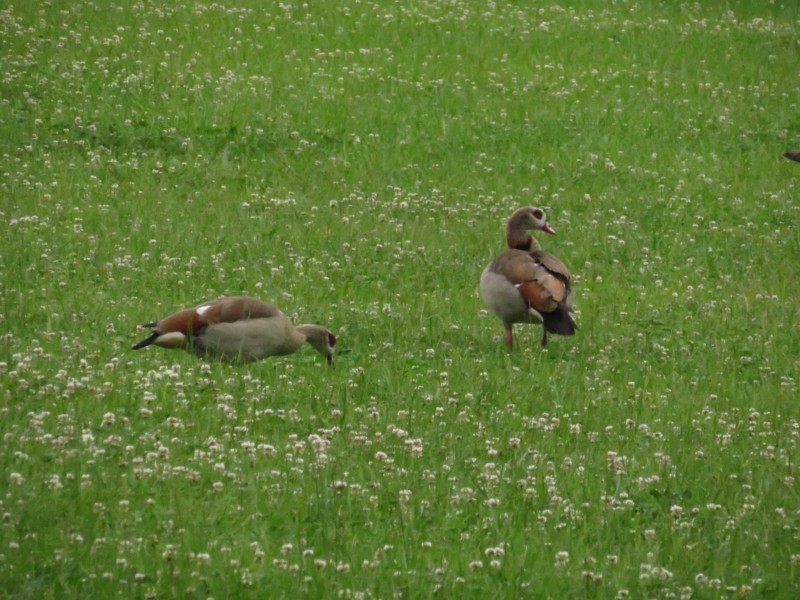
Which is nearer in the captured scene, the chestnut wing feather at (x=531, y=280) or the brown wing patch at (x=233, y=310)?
the brown wing patch at (x=233, y=310)

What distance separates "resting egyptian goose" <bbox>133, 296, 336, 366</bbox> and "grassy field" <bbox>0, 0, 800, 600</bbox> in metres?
0.18

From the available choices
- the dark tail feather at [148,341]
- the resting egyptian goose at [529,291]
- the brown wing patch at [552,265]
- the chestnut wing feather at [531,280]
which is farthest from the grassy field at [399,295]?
the brown wing patch at [552,265]

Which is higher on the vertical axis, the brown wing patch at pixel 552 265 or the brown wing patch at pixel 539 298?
the brown wing patch at pixel 552 265

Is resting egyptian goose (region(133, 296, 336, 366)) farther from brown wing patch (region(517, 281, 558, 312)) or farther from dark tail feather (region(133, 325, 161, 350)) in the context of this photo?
brown wing patch (region(517, 281, 558, 312))

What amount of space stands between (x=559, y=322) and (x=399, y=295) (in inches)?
86.4

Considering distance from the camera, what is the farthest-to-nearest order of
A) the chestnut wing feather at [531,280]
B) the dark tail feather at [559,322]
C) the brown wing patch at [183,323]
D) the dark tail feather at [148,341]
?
the chestnut wing feather at [531,280], the dark tail feather at [559,322], the brown wing patch at [183,323], the dark tail feather at [148,341]

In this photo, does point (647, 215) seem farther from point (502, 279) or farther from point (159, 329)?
point (159, 329)

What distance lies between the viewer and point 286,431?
895cm

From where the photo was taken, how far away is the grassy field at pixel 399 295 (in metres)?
7.15

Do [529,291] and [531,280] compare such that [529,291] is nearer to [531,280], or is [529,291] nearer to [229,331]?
[531,280]

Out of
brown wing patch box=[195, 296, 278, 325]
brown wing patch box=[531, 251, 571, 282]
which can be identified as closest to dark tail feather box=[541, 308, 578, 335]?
brown wing patch box=[531, 251, 571, 282]

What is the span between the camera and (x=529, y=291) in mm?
12312

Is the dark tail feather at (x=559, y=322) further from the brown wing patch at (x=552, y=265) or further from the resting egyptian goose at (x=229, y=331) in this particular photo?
the resting egyptian goose at (x=229, y=331)

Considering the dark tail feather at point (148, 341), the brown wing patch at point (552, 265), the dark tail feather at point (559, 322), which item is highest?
the dark tail feather at point (148, 341)
